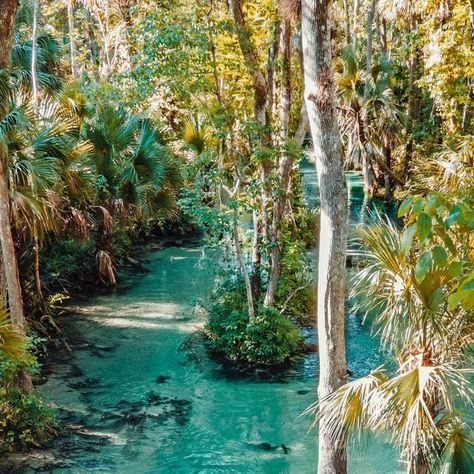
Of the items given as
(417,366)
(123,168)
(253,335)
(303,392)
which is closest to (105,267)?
(123,168)

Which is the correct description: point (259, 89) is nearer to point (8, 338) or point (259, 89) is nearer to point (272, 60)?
point (272, 60)

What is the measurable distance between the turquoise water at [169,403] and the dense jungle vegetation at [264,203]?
0.44m

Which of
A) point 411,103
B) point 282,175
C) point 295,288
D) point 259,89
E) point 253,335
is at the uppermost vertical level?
point 411,103

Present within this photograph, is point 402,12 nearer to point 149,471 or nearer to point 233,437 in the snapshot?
point 233,437

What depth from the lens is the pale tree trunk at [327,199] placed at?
19.4ft

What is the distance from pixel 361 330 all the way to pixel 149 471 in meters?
6.32

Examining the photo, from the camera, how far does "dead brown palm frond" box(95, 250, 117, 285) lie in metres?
15.8

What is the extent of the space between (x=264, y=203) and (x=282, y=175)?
0.66 m

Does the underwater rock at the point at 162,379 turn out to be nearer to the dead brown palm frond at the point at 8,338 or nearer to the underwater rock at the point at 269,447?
the underwater rock at the point at 269,447

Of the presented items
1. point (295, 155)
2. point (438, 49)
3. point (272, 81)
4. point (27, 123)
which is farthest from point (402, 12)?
point (27, 123)

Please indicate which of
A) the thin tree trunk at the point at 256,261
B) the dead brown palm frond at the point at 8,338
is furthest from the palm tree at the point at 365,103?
the dead brown palm frond at the point at 8,338

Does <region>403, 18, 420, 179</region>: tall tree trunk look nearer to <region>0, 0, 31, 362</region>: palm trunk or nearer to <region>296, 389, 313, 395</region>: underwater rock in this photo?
<region>296, 389, 313, 395</region>: underwater rock

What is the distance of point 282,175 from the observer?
11211 mm

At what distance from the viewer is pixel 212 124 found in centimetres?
1102
